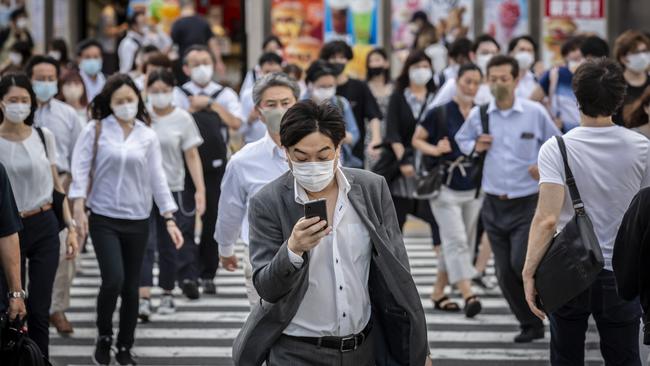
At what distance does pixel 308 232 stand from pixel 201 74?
755 centimetres

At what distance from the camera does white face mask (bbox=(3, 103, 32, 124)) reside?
8.00m

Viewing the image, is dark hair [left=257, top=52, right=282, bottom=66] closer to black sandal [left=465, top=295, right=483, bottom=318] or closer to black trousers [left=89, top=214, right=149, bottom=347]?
black sandal [left=465, top=295, right=483, bottom=318]

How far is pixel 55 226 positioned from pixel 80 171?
A: 2.33ft

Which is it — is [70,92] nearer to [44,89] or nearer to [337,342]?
[44,89]

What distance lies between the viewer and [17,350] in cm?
609

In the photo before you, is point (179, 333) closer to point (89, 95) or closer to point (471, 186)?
point (471, 186)

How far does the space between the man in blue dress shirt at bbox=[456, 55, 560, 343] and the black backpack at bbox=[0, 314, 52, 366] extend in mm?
4163

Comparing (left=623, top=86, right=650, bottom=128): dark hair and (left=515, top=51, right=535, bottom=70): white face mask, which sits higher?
(left=515, top=51, right=535, bottom=70): white face mask

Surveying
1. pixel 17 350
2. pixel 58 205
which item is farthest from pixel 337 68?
pixel 17 350

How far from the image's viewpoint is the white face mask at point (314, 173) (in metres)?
5.10

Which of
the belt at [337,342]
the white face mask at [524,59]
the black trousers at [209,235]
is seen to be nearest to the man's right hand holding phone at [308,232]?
the belt at [337,342]

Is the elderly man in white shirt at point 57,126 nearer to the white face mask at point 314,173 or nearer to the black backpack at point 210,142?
the black backpack at point 210,142

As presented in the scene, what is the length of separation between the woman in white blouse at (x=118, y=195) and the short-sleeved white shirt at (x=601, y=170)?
11.1 feet

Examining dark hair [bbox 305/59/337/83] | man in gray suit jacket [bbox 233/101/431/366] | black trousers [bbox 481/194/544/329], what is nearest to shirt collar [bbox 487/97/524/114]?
black trousers [bbox 481/194/544/329]
